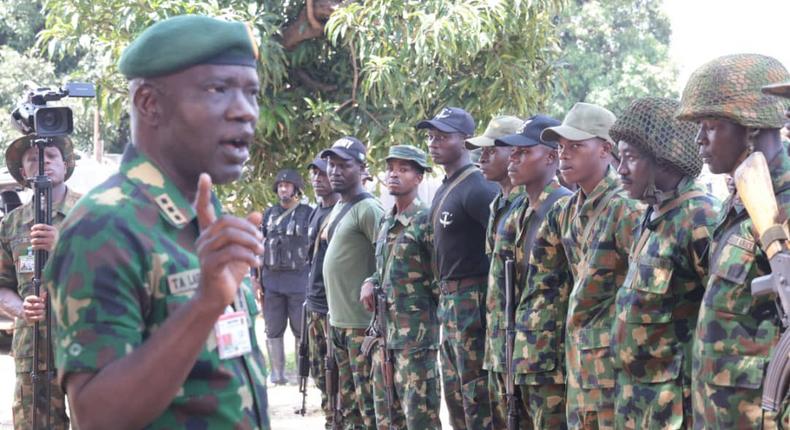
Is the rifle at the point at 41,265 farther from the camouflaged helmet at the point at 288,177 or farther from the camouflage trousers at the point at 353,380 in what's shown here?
the camouflaged helmet at the point at 288,177

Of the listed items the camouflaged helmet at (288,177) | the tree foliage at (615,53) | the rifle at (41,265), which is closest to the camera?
the rifle at (41,265)

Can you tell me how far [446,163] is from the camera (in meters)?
8.08

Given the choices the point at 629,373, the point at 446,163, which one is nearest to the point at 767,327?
the point at 629,373

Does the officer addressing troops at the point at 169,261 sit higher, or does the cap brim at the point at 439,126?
the cap brim at the point at 439,126

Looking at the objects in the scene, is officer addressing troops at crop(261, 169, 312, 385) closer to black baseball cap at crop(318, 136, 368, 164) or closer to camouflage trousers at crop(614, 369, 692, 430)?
black baseball cap at crop(318, 136, 368, 164)

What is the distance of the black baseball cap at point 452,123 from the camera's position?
26.1 feet

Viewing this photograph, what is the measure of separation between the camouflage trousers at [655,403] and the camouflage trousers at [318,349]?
4.46 metres

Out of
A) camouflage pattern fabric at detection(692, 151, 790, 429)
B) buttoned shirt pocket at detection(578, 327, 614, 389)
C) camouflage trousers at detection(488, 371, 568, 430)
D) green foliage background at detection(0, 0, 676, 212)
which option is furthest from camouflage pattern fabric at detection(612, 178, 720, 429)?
green foliage background at detection(0, 0, 676, 212)

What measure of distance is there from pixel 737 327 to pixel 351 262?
4697 mm

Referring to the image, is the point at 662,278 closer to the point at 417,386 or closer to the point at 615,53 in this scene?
the point at 417,386

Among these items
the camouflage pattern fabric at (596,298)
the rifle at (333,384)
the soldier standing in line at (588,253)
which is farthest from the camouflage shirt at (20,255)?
the camouflage pattern fabric at (596,298)

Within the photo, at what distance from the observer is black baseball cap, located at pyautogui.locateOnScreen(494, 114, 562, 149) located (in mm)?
6914

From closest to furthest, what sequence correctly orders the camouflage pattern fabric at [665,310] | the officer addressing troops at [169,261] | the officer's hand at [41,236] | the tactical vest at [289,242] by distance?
the officer addressing troops at [169,261] < the camouflage pattern fabric at [665,310] < the officer's hand at [41,236] < the tactical vest at [289,242]

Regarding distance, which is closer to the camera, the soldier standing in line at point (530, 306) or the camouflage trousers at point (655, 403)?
the camouflage trousers at point (655, 403)
